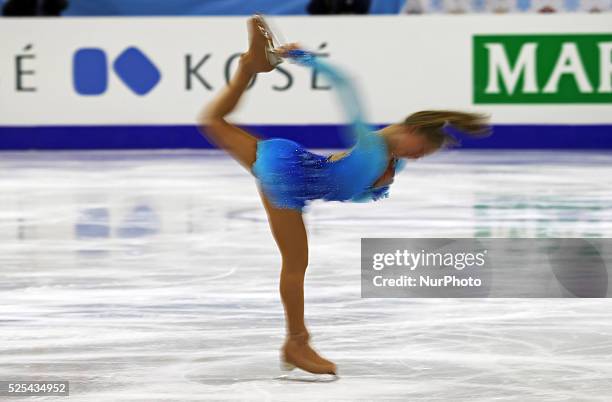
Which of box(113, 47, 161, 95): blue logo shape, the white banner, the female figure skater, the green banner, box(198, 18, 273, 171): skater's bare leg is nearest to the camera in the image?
the female figure skater

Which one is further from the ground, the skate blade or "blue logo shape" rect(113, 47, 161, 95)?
"blue logo shape" rect(113, 47, 161, 95)

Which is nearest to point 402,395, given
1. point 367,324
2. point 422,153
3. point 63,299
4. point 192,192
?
point 422,153

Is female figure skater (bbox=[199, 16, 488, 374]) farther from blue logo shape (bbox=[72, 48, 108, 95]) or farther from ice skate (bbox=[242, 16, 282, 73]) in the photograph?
blue logo shape (bbox=[72, 48, 108, 95])

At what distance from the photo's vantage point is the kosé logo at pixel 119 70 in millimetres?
14594

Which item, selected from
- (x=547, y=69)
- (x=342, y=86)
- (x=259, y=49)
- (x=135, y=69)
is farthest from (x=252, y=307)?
(x=135, y=69)

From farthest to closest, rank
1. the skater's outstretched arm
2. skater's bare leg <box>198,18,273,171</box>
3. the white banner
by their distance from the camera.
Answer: the white banner, skater's bare leg <box>198,18,273,171</box>, the skater's outstretched arm

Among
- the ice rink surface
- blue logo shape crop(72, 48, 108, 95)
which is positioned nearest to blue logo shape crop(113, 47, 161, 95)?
blue logo shape crop(72, 48, 108, 95)

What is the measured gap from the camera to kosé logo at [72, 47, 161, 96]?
14594 mm

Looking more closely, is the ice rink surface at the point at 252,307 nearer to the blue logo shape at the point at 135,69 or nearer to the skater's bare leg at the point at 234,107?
the skater's bare leg at the point at 234,107

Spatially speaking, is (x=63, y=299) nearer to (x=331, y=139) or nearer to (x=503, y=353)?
(x=503, y=353)

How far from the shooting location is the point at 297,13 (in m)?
14.8

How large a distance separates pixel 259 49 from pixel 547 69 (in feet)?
33.7

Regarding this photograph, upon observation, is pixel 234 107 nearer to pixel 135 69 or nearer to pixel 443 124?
pixel 443 124

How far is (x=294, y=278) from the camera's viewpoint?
4281 millimetres
